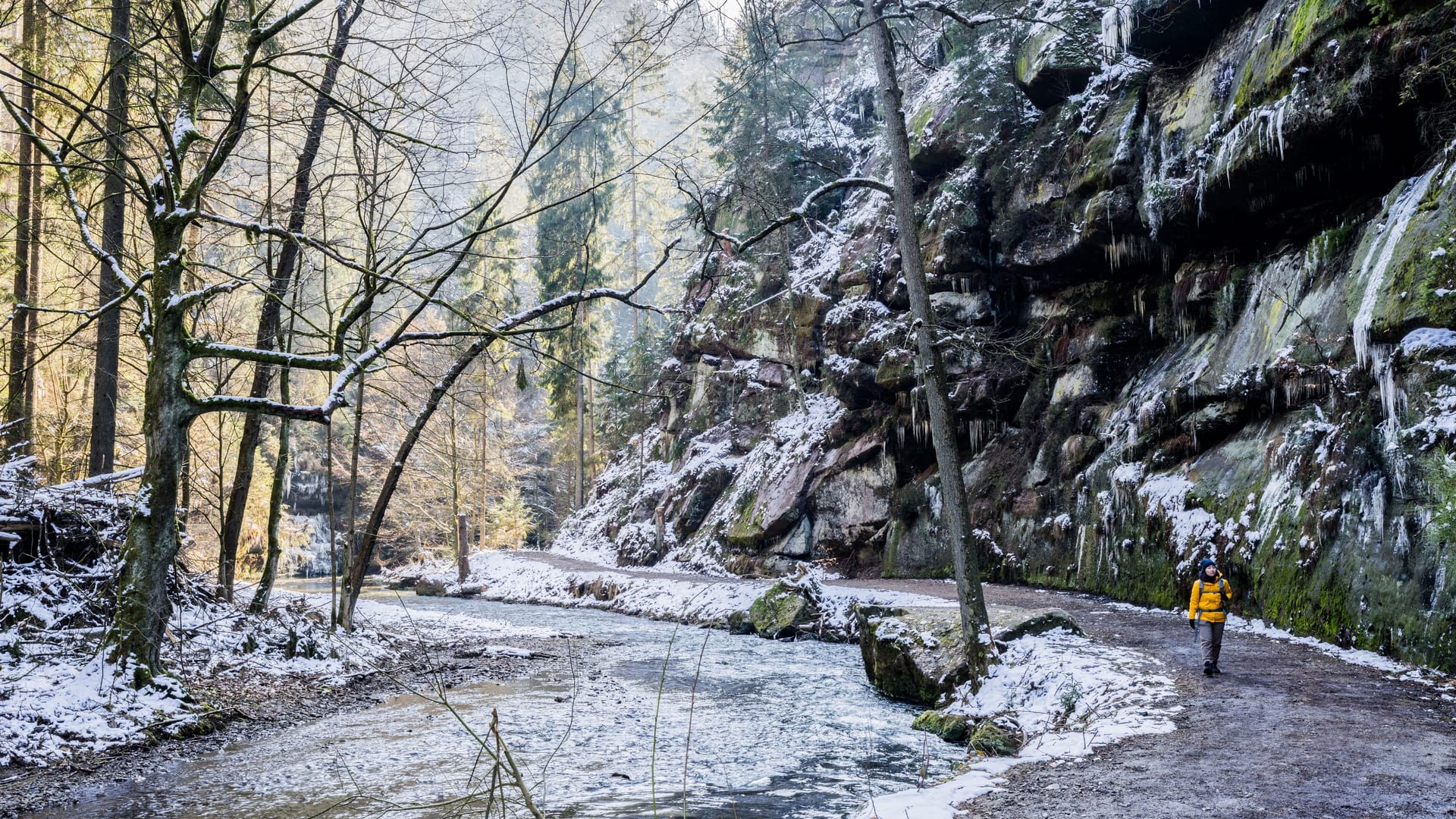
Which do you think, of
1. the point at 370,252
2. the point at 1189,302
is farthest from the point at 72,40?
the point at 1189,302

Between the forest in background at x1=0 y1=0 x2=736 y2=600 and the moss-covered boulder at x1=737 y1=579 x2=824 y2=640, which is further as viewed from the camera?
the moss-covered boulder at x1=737 y1=579 x2=824 y2=640

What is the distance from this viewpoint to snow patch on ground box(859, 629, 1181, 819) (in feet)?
16.2

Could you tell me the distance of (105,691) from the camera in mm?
6582

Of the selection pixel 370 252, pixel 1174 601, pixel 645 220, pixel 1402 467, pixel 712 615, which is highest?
pixel 645 220

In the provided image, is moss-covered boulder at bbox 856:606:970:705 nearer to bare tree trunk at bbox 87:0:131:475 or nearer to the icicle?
the icicle

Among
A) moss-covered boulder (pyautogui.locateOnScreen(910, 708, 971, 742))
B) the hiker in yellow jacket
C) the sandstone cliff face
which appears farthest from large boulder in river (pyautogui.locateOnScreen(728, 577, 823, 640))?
the hiker in yellow jacket

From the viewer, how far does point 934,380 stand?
328 inches

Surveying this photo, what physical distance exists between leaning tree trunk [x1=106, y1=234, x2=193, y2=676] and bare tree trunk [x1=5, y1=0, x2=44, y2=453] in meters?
2.34

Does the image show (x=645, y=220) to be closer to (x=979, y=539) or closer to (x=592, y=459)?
(x=592, y=459)

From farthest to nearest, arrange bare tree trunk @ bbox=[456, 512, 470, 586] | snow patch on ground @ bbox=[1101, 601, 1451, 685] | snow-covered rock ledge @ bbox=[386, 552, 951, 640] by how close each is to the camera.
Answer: bare tree trunk @ bbox=[456, 512, 470, 586]
snow-covered rock ledge @ bbox=[386, 552, 951, 640]
snow patch on ground @ bbox=[1101, 601, 1451, 685]

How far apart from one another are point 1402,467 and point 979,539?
32.9 feet

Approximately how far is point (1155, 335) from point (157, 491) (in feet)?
53.5

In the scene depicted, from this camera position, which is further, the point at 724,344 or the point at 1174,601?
the point at 724,344

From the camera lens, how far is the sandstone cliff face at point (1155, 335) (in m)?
8.90
